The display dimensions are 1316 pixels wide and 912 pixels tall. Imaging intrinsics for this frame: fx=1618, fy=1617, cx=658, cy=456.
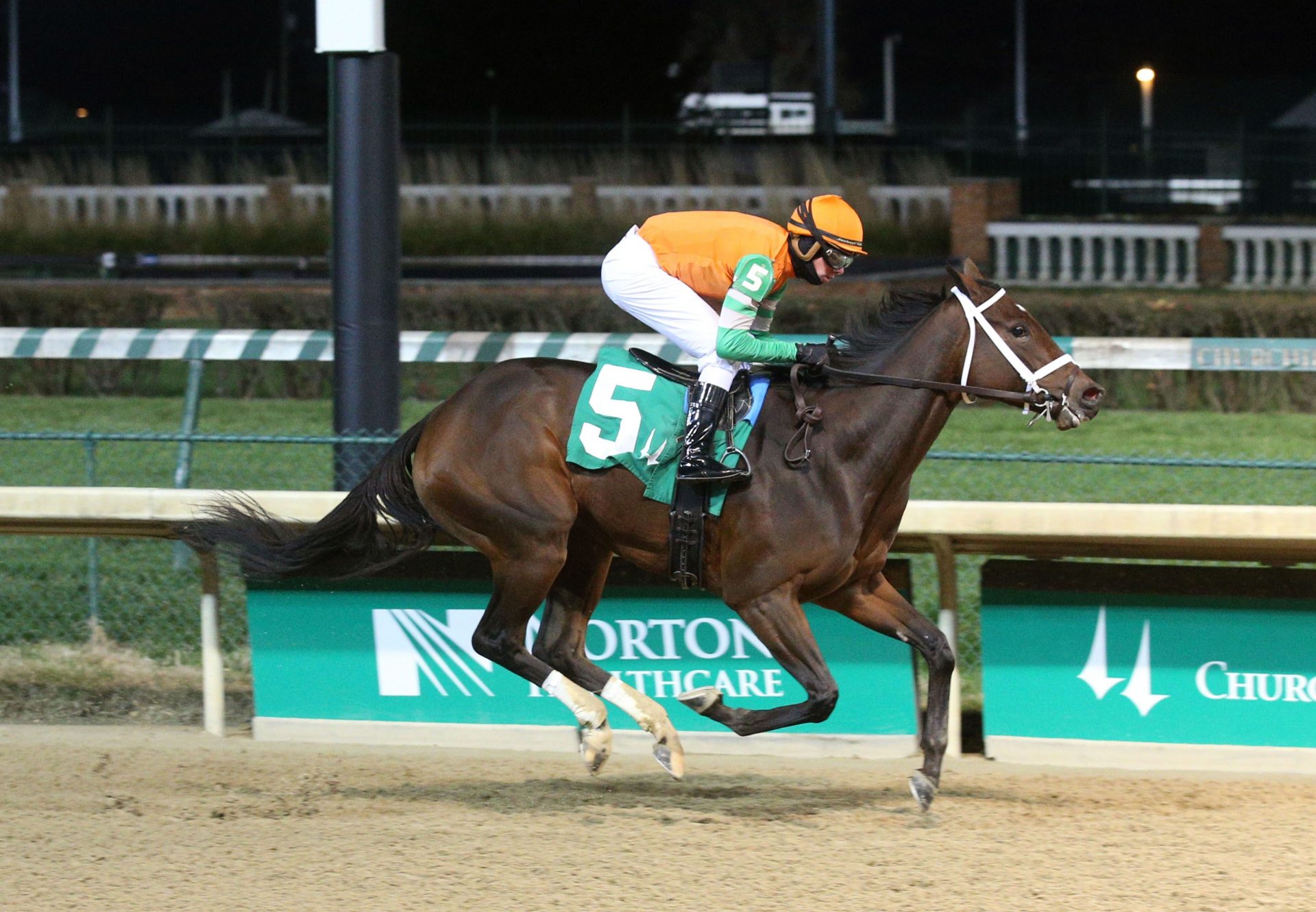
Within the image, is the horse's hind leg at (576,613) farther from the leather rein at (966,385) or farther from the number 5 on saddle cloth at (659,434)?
the leather rein at (966,385)

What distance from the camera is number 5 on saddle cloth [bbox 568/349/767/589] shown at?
15.5 feet

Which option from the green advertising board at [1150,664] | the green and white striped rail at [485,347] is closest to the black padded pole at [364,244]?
the green and white striped rail at [485,347]

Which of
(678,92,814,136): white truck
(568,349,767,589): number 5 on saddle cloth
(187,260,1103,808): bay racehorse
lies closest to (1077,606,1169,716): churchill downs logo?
(187,260,1103,808): bay racehorse

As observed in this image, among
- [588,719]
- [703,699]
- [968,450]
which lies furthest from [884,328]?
[968,450]

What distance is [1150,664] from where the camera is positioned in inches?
205

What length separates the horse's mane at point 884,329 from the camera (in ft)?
15.8

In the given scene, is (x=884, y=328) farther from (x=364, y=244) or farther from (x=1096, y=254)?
(x=1096, y=254)

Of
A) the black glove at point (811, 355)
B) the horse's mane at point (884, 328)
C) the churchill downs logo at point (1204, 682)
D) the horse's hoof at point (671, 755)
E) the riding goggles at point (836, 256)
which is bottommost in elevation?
the horse's hoof at point (671, 755)

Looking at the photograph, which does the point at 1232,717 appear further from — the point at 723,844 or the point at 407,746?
the point at 407,746

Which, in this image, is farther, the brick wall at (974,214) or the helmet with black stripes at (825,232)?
the brick wall at (974,214)

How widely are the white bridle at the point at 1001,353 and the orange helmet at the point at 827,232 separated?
1.15 ft

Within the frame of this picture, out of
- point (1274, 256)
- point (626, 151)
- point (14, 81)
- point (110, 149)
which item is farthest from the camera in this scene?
point (14, 81)

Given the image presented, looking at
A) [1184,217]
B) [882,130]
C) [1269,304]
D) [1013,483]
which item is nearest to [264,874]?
[1013,483]

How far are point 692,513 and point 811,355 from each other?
580 millimetres
